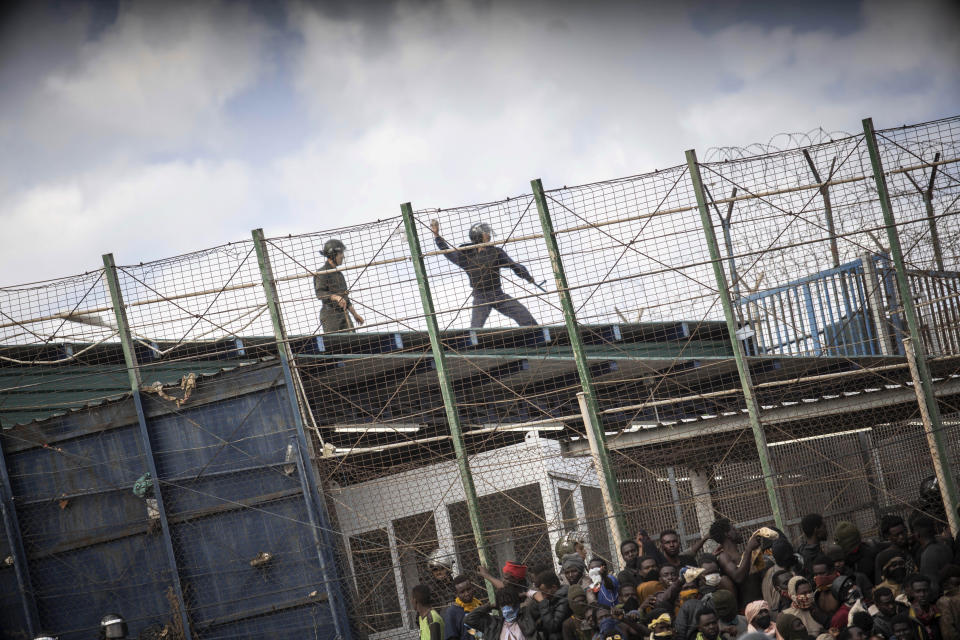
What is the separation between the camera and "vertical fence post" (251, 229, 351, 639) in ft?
49.1

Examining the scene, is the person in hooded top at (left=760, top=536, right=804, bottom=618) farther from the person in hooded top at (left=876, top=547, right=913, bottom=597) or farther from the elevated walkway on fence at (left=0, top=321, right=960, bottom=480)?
the elevated walkway on fence at (left=0, top=321, right=960, bottom=480)

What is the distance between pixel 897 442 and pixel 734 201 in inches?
143

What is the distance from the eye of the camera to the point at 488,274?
1560 centimetres

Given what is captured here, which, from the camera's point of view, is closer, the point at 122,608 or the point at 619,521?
the point at 619,521

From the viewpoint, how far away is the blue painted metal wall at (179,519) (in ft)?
50.3

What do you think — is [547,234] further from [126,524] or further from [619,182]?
[126,524]

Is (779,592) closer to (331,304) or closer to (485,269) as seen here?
(485,269)

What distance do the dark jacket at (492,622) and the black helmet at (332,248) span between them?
5935mm

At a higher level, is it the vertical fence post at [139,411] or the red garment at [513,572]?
the vertical fence post at [139,411]

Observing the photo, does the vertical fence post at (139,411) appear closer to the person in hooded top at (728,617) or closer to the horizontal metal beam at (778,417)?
the horizontal metal beam at (778,417)

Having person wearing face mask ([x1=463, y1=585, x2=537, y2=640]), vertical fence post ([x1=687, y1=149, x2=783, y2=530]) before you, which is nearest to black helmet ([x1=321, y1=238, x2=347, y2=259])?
vertical fence post ([x1=687, y1=149, x2=783, y2=530])

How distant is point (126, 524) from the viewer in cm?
1591

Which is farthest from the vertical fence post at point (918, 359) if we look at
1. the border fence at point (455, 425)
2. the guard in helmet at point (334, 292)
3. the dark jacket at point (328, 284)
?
the dark jacket at point (328, 284)

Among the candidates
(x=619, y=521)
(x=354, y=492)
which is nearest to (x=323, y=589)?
(x=354, y=492)
